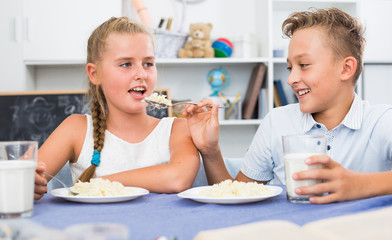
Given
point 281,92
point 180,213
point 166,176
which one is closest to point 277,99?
point 281,92

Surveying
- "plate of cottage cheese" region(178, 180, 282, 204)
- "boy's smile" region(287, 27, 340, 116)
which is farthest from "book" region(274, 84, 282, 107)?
"plate of cottage cheese" region(178, 180, 282, 204)

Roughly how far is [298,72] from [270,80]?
172 centimetres

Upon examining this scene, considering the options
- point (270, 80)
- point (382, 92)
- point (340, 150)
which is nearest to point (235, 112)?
point (270, 80)

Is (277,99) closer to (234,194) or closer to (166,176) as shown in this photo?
(166,176)

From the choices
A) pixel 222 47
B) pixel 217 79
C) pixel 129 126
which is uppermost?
pixel 222 47

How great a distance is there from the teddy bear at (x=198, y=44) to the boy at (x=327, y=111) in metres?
1.60

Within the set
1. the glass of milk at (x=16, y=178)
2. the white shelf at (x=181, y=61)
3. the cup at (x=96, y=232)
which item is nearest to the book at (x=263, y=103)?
the white shelf at (x=181, y=61)

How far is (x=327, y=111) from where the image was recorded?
132 cm

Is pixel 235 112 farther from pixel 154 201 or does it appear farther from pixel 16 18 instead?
pixel 154 201

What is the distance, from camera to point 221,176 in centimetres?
136

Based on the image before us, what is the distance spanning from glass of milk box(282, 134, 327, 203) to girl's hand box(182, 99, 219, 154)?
18.3 inches

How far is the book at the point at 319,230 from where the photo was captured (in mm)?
485

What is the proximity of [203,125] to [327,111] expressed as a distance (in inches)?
15.4

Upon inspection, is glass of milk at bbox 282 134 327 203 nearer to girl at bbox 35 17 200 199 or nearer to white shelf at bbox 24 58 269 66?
girl at bbox 35 17 200 199
